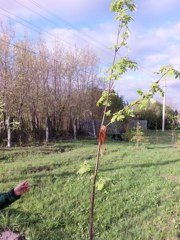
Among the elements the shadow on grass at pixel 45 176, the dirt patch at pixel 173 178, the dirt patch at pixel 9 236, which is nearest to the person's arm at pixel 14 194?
the dirt patch at pixel 9 236

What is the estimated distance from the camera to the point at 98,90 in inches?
1019

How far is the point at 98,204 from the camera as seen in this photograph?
22.3 ft

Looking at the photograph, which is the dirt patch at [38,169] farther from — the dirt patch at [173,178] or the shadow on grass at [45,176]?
the dirt patch at [173,178]

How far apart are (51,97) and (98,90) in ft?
18.7

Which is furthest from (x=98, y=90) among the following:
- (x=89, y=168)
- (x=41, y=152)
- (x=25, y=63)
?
(x=89, y=168)

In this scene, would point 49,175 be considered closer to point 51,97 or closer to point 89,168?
point 89,168

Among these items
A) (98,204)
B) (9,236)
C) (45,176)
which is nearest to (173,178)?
(45,176)

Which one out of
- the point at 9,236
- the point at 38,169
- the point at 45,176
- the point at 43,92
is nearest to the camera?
the point at 9,236

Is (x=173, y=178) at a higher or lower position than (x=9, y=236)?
higher

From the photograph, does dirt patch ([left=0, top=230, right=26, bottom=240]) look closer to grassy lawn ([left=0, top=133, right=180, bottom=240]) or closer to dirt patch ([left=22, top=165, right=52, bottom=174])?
grassy lawn ([left=0, top=133, right=180, bottom=240])

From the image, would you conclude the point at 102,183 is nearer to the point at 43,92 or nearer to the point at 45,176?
the point at 45,176

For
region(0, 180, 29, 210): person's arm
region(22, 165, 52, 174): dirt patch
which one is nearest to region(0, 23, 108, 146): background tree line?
region(22, 165, 52, 174): dirt patch

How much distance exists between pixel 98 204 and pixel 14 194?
12.4 ft

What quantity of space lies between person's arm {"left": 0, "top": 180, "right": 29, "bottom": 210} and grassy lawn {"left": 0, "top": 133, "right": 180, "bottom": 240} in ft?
2.38
